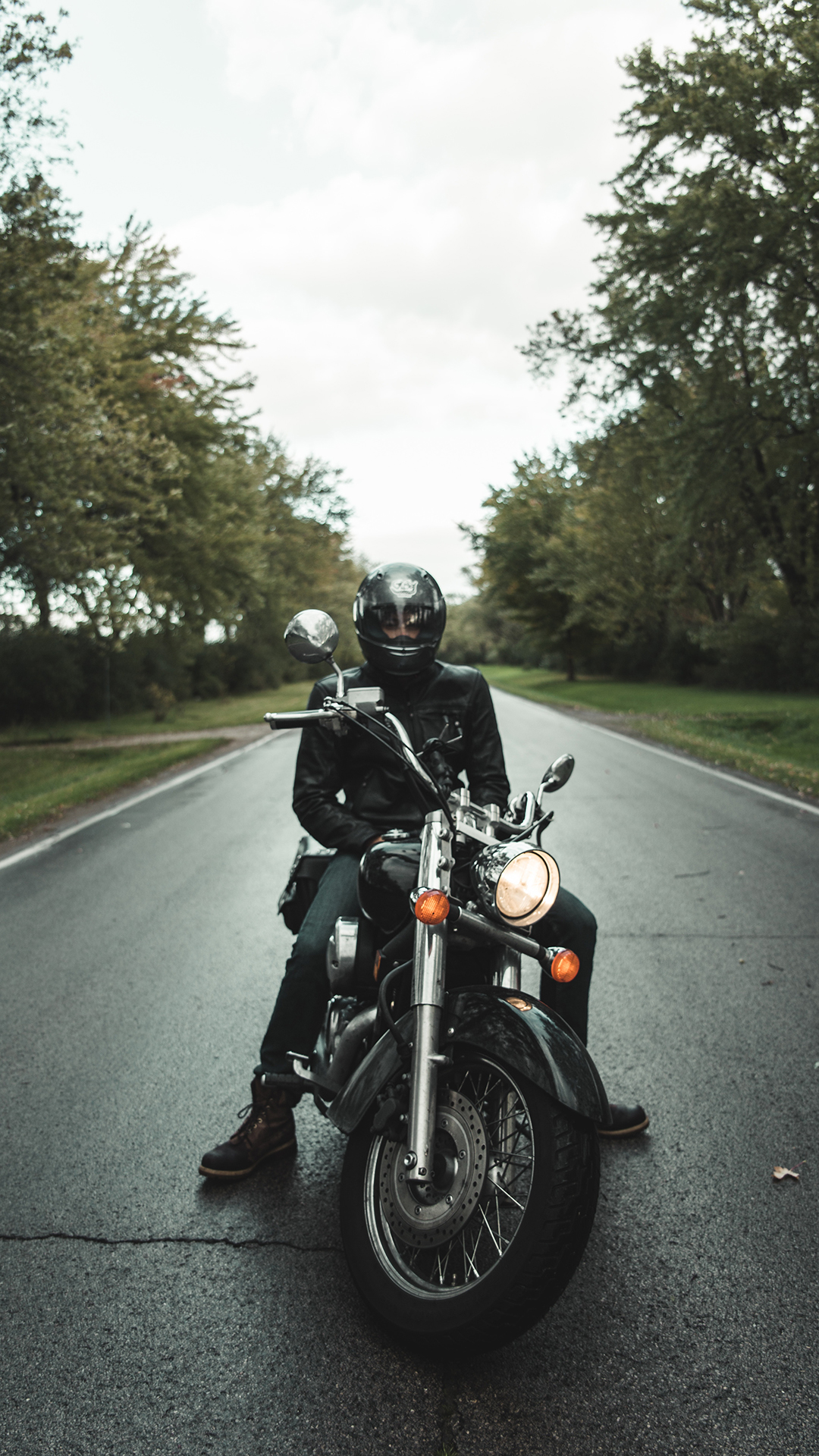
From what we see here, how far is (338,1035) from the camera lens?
3055mm

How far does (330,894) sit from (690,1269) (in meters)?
1.49

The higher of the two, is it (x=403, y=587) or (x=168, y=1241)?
(x=403, y=587)

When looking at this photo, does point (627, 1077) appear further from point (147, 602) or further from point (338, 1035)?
point (147, 602)

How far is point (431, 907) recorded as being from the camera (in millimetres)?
2447

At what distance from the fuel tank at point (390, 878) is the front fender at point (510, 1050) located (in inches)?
12.7

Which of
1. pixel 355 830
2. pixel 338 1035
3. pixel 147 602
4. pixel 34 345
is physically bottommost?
pixel 338 1035

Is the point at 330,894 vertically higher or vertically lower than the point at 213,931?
higher

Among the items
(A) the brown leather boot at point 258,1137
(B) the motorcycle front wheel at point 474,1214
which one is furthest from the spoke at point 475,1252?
(A) the brown leather boot at point 258,1137

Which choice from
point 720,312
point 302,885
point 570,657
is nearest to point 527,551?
point 570,657

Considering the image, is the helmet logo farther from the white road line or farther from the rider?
the white road line

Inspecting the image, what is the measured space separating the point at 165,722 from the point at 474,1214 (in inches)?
1008

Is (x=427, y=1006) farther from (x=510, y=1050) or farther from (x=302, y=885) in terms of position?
(x=302, y=885)

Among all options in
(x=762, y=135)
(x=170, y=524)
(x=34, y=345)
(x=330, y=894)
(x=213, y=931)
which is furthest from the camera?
(x=170, y=524)

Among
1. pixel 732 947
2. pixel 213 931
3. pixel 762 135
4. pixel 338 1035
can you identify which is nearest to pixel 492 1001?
pixel 338 1035
